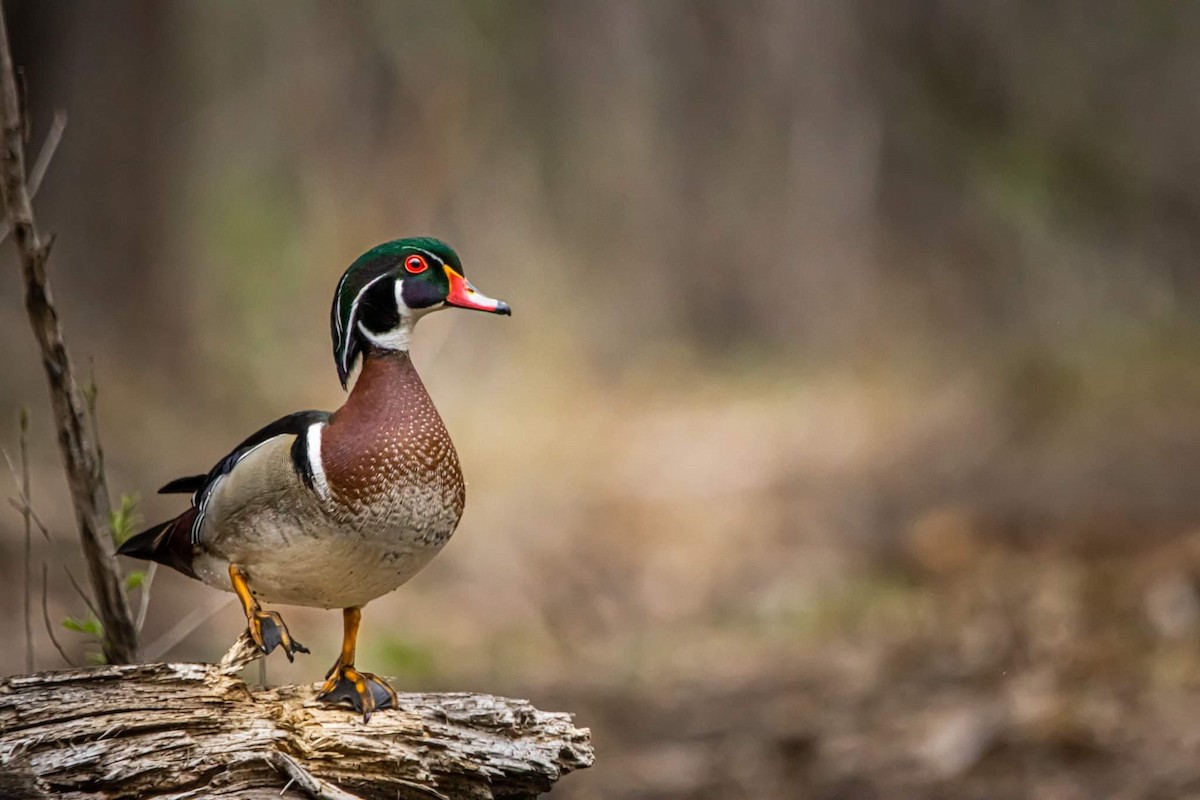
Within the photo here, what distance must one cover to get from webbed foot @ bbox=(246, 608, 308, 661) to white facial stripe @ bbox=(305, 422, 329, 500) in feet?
1.03

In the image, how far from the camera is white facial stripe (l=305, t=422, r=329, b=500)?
286 centimetres

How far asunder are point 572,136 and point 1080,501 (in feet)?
18.7

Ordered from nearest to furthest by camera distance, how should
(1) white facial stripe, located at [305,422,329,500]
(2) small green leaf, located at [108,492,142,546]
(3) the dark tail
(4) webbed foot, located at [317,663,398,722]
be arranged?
(1) white facial stripe, located at [305,422,329,500], (4) webbed foot, located at [317,663,398,722], (3) the dark tail, (2) small green leaf, located at [108,492,142,546]

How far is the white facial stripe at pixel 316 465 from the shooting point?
9.37ft

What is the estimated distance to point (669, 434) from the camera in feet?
32.0

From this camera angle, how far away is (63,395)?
3.38 meters

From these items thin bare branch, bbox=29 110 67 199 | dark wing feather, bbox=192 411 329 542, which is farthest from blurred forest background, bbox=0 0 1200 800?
dark wing feather, bbox=192 411 329 542

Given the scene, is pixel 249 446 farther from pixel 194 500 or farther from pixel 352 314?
pixel 352 314

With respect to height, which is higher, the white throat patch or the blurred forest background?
the blurred forest background

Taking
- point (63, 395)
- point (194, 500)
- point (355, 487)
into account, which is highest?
point (63, 395)

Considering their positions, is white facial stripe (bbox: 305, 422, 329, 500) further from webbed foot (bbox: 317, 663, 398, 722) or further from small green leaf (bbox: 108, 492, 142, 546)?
small green leaf (bbox: 108, 492, 142, 546)

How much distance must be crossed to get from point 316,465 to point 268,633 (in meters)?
0.39

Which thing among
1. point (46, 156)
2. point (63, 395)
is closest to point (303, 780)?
point (63, 395)

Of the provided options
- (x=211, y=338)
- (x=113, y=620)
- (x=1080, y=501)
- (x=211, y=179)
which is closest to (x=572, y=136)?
(x=211, y=179)
